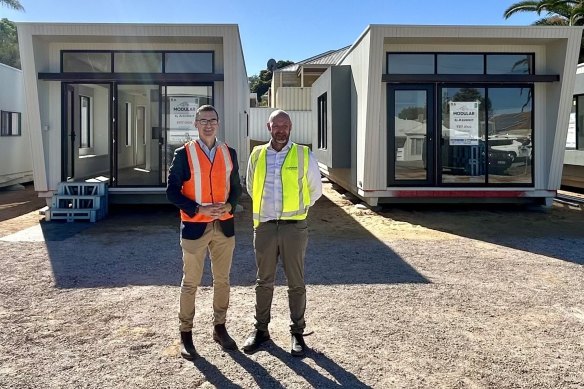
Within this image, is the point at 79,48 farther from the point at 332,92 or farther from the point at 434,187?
the point at 434,187

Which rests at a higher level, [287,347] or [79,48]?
[79,48]

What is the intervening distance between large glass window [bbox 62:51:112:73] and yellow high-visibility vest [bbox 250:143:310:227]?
7.07m

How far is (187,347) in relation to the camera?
11.0 ft

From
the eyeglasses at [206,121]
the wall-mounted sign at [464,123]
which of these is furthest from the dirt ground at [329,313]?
the wall-mounted sign at [464,123]

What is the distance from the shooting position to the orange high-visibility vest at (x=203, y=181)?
3365 mm

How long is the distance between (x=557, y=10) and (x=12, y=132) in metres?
20.2

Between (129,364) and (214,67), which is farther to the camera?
(214,67)

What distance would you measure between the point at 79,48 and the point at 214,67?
247cm

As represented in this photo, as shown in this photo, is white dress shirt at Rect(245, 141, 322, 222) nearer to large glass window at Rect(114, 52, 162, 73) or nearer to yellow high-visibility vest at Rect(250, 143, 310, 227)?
yellow high-visibility vest at Rect(250, 143, 310, 227)

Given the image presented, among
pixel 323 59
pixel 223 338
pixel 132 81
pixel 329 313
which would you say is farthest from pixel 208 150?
pixel 323 59

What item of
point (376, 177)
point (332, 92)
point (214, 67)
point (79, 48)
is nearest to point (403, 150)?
point (376, 177)

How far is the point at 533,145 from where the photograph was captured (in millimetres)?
9820

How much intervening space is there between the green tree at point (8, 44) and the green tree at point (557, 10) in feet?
109

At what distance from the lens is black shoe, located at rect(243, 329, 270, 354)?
3401 millimetres
